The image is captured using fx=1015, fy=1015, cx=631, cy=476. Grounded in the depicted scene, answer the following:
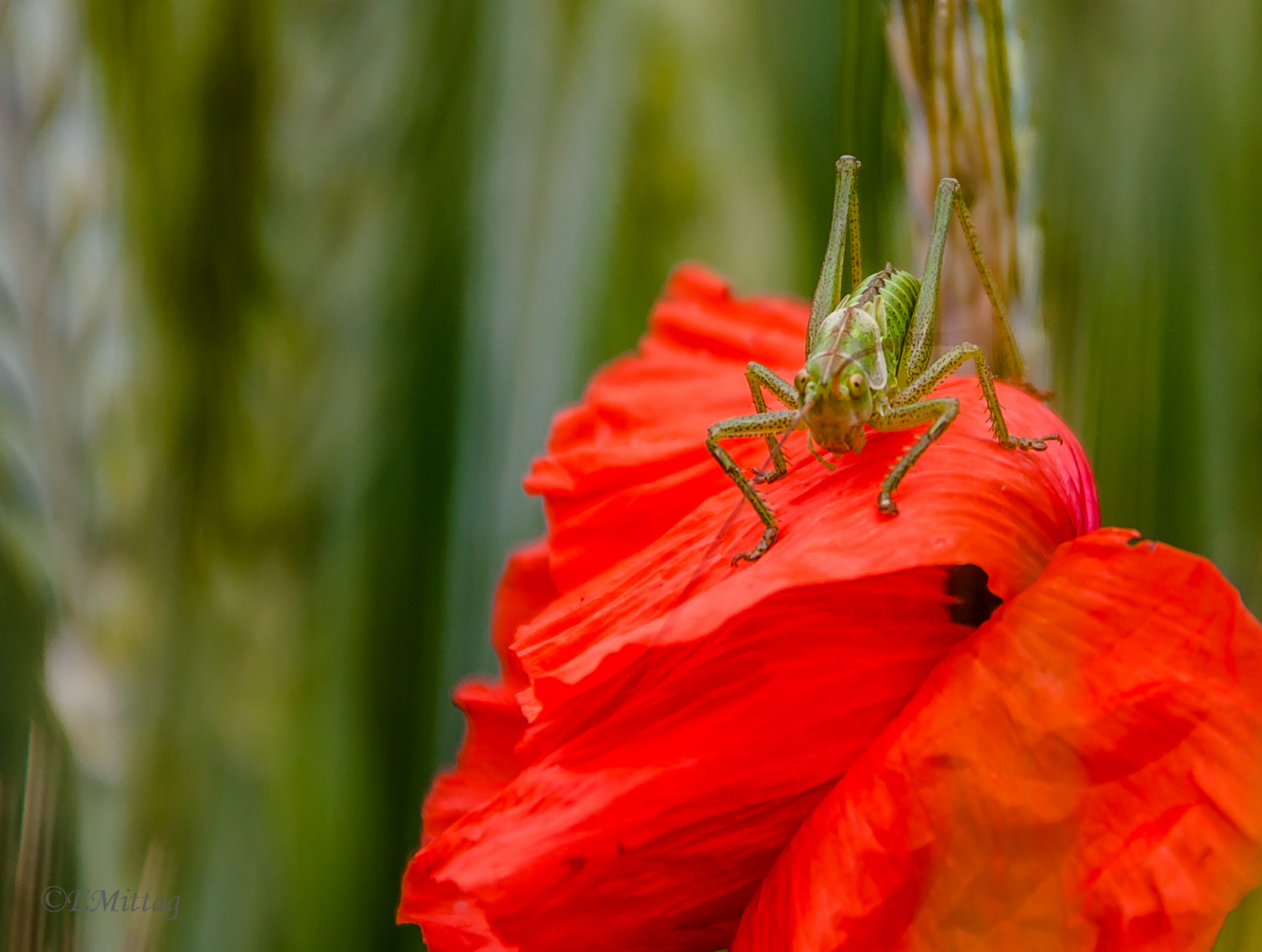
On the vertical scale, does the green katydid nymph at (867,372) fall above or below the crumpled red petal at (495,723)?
above

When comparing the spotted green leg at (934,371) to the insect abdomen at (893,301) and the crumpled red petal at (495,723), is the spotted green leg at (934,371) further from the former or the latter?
the crumpled red petal at (495,723)

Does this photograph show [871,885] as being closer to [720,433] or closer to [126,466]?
[720,433]

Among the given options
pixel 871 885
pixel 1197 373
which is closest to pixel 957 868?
pixel 871 885

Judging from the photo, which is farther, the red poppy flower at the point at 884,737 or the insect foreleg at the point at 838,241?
the insect foreleg at the point at 838,241

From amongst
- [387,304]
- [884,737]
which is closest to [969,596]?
[884,737]

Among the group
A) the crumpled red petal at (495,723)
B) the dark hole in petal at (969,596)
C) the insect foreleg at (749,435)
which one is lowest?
the crumpled red petal at (495,723)

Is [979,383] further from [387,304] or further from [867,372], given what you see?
[387,304]

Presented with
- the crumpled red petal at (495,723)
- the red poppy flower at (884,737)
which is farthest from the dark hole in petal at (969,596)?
the crumpled red petal at (495,723)
